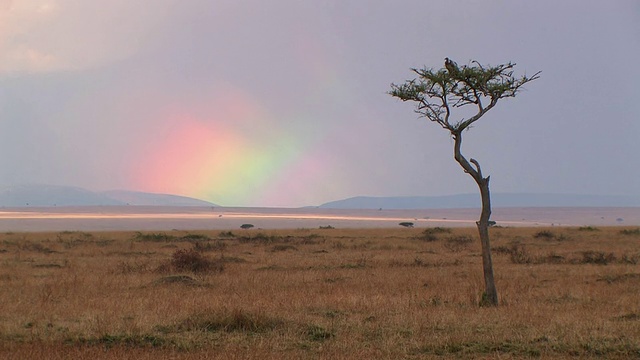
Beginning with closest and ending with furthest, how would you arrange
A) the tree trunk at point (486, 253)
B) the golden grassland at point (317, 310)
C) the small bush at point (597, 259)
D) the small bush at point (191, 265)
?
the golden grassland at point (317, 310) < the tree trunk at point (486, 253) < the small bush at point (191, 265) < the small bush at point (597, 259)

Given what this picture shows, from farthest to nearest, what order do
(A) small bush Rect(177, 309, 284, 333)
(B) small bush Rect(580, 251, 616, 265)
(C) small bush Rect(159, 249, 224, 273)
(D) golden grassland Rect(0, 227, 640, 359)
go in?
(B) small bush Rect(580, 251, 616, 265)
(C) small bush Rect(159, 249, 224, 273)
(A) small bush Rect(177, 309, 284, 333)
(D) golden grassland Rect(0, 227, 640, 359)

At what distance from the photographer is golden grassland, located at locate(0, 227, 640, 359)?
37.6 feet

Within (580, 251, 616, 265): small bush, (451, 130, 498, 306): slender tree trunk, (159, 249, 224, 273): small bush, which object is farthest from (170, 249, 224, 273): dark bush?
(580, 251, 616, 265): small bush

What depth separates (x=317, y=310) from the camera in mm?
15758

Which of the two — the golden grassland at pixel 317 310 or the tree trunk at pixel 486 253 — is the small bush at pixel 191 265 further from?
the tree trunk at pixel 486 253

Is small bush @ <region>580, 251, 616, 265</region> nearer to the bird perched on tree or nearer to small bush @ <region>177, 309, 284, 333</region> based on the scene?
the bird perched on tree

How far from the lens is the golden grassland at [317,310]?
1147cm

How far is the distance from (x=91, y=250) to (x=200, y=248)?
18.6ft

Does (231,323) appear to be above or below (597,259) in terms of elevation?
below

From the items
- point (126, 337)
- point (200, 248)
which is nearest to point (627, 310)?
point (126, 337)

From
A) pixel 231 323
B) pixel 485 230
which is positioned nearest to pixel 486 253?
pixel 485 230

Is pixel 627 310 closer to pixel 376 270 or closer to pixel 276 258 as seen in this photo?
pixel 376 270

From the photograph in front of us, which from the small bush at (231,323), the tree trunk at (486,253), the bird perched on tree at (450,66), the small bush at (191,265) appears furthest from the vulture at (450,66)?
the small bush at (191,265)

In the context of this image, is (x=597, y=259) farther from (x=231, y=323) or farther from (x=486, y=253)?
(x=231, y=323)
